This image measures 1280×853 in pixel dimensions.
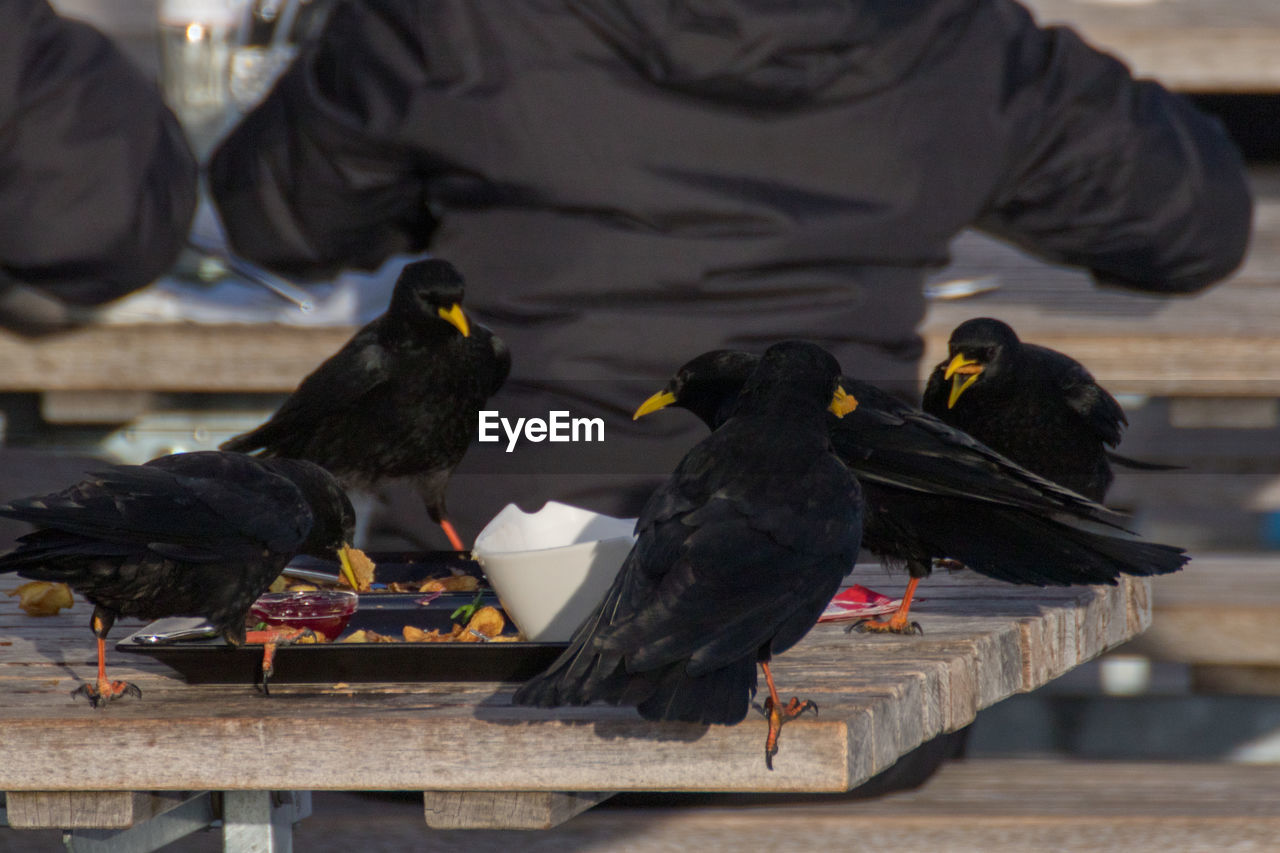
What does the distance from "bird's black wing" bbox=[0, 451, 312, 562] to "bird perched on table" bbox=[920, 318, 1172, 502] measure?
97 centimetres

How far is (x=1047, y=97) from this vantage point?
8.70 ft

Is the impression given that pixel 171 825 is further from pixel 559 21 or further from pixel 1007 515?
pixel 559 21

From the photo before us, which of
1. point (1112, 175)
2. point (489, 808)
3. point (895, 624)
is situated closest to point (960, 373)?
point (895, 624)

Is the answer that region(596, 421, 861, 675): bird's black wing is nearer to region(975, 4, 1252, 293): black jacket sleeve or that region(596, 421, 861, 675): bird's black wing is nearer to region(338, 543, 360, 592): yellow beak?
region(338, 543, 360, 592): yellow beak

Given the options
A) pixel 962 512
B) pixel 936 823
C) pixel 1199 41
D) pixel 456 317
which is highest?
pixel 1199 41

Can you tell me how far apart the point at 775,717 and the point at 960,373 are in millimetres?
998

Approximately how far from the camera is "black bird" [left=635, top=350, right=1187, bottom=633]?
147 cm

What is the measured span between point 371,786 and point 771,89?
1632mm

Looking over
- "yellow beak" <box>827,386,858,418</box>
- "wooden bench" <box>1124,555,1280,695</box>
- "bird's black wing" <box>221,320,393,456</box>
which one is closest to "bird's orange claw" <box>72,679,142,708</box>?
"yellow beak" <box>827,386,858,418</box>

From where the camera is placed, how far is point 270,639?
1365 mm

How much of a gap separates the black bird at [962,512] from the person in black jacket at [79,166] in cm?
131

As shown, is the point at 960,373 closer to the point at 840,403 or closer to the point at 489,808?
the point at 840,403

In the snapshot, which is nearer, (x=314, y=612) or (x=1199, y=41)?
(x=314, y=612)

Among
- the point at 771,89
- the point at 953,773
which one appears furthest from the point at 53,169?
the point at 953,773
